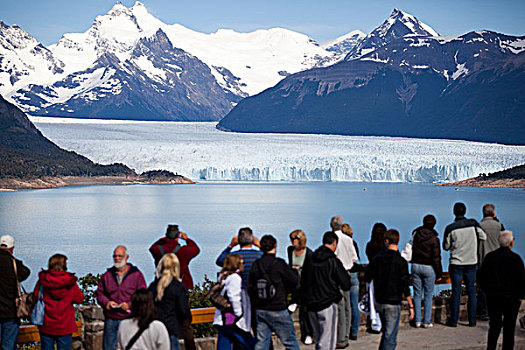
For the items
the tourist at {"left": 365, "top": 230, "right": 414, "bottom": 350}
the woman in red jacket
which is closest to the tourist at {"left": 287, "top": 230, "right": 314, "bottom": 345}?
the tourist at {"left": 365, "top": 230, "right": 414, "bottom": 350}

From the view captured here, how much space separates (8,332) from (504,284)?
4133 mm

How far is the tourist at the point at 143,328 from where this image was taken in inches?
193

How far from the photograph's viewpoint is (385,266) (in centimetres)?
664

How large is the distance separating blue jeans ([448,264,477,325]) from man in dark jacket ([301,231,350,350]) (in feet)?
7.90

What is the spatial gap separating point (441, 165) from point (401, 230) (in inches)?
806

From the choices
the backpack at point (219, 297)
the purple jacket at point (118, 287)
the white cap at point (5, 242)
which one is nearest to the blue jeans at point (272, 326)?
the backpack at point (219, 297)

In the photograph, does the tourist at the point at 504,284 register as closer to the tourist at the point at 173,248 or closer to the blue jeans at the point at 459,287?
the blue jeans at the point at 459,287

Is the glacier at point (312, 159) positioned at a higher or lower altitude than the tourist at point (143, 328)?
higher

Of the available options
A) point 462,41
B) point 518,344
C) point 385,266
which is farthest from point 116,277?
point 462,41

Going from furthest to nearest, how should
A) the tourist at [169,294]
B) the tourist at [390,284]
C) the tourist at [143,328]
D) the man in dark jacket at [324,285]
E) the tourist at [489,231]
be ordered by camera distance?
1. the tourist at [489,231]
2. the tourist at [390,284]
3. the man in dark jacket at [324,285]
4. the tourist at [169,294]
5. the tourist at [143,328]

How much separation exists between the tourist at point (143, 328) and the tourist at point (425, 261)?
378 centimetres

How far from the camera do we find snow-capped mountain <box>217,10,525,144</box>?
127125 millimetres

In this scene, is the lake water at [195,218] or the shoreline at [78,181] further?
the shoreline at [78,181]

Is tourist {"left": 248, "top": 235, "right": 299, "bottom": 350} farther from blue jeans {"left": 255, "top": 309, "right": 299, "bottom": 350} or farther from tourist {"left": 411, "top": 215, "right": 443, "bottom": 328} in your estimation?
tourist {"left": 411, "top": 215, "right": 443, "bottom": 328}
